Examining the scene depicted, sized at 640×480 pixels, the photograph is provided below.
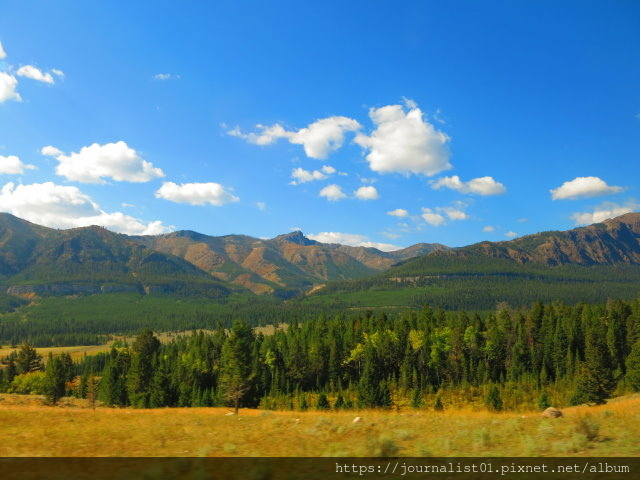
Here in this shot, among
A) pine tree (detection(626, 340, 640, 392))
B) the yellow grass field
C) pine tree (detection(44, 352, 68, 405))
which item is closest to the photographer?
the yellow grass field

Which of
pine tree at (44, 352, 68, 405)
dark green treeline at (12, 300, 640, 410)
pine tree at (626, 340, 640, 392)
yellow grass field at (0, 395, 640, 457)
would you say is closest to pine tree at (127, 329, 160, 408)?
dark green treeline at (12, 300, 640, 410)

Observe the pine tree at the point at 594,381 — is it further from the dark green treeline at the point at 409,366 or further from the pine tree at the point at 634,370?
the pine tree at the point at 634,370

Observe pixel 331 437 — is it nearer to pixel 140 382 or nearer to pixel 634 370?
pixel 140 382

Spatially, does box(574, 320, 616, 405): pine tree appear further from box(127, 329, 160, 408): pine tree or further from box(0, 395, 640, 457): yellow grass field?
box(127, 329, 160, 408): pine tree

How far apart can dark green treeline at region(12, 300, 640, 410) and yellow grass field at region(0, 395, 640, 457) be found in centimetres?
5252

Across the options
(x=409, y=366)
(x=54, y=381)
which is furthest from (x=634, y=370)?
(x=54, y=381)

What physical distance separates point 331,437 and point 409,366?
90202 millimetres

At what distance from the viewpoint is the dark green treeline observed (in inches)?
3214

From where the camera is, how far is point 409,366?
103 meters

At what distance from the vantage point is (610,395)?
7388 centimetres
